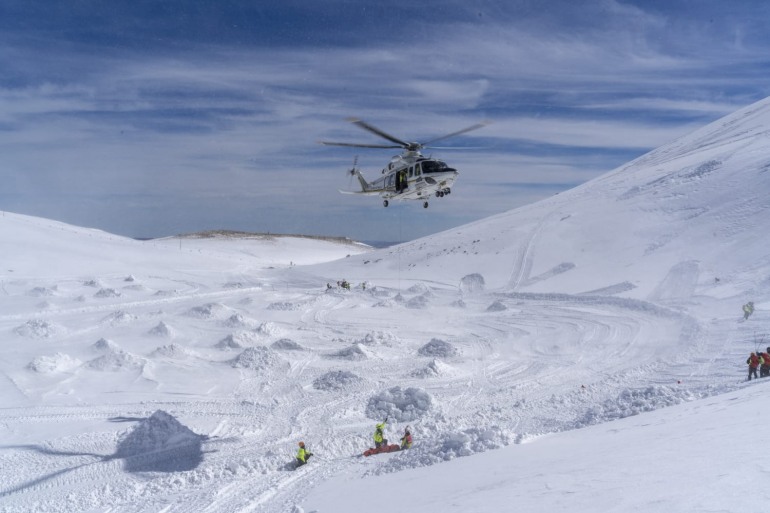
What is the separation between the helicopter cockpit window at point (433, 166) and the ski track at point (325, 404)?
706 cm

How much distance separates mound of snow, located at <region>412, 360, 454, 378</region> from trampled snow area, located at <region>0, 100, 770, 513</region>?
103mm

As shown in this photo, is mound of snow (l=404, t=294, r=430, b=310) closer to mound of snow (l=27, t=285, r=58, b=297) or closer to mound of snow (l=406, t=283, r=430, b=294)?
mound of snow (l=406, t=283, r=430, b=294)

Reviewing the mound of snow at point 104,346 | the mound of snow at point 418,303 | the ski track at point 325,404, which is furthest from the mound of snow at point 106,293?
the mound of snow at point 418,303

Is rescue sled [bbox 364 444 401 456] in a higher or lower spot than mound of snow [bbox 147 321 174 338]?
lower

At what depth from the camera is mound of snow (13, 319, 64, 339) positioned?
77.5ft

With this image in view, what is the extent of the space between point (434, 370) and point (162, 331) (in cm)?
1275

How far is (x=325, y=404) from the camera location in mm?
16172

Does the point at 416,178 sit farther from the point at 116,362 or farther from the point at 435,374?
the point at 116,362

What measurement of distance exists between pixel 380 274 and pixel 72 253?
2722 cm

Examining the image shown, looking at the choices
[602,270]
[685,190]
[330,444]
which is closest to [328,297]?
[602,270]

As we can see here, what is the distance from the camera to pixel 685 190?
44.4 metres

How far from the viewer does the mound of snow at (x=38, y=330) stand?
23625mm

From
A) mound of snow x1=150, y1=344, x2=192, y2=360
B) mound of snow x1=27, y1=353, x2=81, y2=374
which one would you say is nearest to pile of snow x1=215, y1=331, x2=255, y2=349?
mound of snow x1=150, y1=344, x2=192, y2=360

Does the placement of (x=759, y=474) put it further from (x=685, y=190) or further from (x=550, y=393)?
(x=685, y=190)
